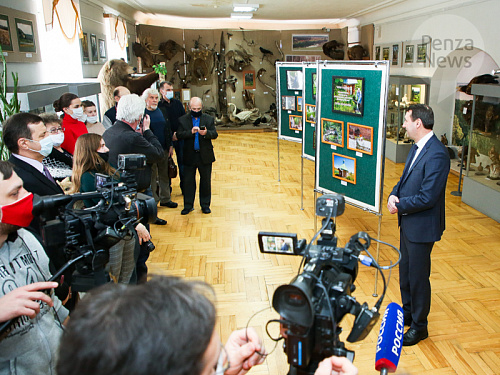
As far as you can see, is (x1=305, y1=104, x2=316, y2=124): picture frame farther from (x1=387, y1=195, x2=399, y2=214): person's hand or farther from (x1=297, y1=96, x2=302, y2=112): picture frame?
(x1=387, y1=195, x2=399, y2=214): person's hand

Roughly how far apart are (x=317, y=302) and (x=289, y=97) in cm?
582

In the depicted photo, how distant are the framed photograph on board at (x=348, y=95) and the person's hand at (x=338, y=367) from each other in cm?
278

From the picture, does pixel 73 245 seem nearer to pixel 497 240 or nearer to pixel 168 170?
pixel 168 170

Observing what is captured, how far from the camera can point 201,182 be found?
18.8 ft

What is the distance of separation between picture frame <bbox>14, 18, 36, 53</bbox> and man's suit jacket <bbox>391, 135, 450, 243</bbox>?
4.94 metres

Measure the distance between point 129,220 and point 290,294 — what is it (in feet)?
4.43

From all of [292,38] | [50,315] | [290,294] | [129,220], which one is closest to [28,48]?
[129,220]

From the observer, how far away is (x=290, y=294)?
121cm

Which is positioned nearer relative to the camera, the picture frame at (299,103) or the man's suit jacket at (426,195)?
the man's suit jacket at (426,195)

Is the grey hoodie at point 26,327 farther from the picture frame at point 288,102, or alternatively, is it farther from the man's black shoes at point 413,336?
the picture frame at point 288,102

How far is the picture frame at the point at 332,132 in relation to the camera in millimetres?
3928

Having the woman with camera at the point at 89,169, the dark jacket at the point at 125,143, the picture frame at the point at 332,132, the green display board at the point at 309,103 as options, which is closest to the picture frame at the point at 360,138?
the picture frame at the point at 332,132

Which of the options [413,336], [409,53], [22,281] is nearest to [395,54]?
[409,53]

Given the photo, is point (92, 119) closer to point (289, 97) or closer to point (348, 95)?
point (348, 95)
